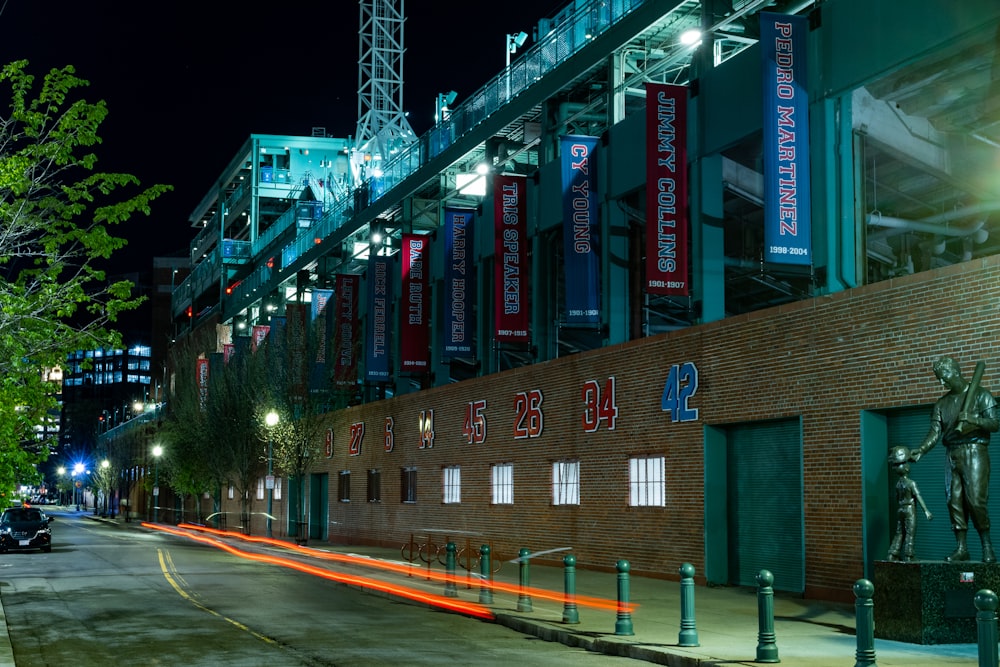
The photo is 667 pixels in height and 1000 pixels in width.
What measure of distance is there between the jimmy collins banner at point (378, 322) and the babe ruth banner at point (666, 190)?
18.3 m

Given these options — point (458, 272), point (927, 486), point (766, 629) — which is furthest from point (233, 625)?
point (458, 272)

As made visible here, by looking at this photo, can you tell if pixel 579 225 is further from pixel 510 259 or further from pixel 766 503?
pixel 766 503

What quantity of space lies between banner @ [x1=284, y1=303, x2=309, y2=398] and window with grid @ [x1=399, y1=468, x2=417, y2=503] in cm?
761

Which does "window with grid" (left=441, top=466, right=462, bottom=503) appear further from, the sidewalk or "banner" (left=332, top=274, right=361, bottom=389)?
"banner" (left=332, top=274, right=361, bottom=389)

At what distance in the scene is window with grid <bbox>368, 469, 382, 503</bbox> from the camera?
40.7m

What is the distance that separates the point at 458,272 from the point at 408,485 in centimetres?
795

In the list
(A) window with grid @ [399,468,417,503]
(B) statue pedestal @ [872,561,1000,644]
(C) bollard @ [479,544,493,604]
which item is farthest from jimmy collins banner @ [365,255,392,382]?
(B) statue pedestal @ [872,561,1000,644]

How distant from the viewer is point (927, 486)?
17359mm

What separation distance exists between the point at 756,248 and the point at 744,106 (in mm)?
10370

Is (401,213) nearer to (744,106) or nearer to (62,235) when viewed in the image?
(744,106)

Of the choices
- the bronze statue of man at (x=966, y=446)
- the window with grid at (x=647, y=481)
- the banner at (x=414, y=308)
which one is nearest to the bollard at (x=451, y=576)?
the window with grid at (x=647, y=481)

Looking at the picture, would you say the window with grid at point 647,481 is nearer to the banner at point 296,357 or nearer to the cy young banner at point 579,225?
the cy young banner at point 579,225

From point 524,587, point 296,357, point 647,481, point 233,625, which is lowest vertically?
point 233,625

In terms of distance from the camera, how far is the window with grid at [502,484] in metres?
30.6
